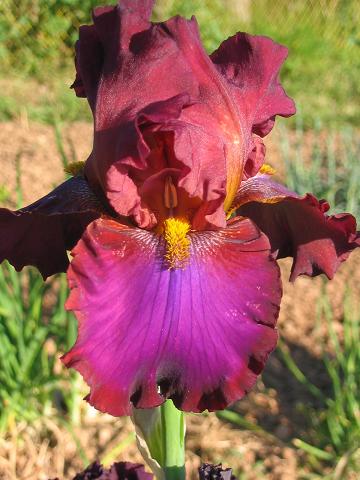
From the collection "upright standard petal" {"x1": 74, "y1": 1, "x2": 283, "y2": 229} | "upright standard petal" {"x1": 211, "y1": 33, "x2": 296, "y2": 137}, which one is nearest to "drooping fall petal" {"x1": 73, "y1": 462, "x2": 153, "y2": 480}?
"upright standard petal" {"x1": 74, "y1": 1, "x2": 283, "y2": 229}

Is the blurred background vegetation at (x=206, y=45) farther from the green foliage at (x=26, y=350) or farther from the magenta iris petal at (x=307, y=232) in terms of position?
the magenta iris petal at (x=307, y=232)

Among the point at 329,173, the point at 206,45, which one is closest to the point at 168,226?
the point at 329,173

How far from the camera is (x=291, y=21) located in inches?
277

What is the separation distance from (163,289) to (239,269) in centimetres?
10

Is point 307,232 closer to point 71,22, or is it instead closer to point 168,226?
point 168,226

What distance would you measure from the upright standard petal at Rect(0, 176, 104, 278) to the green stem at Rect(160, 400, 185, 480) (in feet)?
0.89

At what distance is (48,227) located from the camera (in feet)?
2.93

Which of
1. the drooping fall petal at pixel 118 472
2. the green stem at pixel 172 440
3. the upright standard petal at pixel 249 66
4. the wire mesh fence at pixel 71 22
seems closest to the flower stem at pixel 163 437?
the green stem at pixel 172 440

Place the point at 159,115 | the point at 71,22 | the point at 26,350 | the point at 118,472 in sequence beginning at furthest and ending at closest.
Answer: the point at 71,22, the point at 26,350, the point at 118,472, the point at 159,115

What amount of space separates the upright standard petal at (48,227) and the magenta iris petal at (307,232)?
0.26 meters

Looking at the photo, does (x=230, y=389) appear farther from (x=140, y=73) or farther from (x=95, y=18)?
(x=95, y=18)

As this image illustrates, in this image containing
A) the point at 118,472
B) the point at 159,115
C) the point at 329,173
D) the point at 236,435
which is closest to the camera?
the point at 159,115

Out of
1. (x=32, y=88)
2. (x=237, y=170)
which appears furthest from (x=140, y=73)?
(x=32, y=88)

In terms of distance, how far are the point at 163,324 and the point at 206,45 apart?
5185mm
